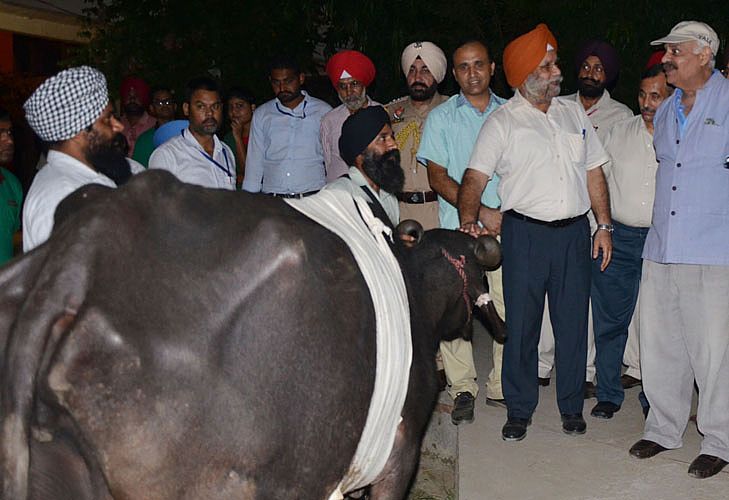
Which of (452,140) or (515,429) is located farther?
(452,140)

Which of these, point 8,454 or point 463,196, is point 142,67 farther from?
point 8,454

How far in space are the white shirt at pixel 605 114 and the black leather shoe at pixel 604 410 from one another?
6.27ft

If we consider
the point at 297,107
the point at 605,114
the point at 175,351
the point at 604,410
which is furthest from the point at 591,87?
the point at 175,351

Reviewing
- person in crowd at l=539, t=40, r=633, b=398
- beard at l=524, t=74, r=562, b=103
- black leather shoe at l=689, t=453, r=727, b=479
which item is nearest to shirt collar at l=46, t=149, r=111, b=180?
beard at l=524, t=74, r=562, b=103

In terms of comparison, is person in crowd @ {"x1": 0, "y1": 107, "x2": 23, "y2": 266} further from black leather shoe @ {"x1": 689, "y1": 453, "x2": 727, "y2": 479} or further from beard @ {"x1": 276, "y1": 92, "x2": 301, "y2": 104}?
black leather shoe @ {"x1": 689, "y1": 453, "x2": 727, "y2": 479}

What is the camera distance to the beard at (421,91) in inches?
278

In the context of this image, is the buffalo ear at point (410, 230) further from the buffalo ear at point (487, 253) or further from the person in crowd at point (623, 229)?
the person in crowd at point (623, 229)

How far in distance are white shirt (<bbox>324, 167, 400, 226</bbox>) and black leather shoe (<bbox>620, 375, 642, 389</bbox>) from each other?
2.80 meters

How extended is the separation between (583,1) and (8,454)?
9742 mm

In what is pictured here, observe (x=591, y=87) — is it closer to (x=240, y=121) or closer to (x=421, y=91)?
(x=421, y=91)

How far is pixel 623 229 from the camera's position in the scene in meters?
6.63

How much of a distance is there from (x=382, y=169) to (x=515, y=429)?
7.20 feet

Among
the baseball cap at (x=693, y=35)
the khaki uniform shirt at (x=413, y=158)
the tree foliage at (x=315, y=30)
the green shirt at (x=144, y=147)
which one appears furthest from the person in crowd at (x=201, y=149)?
the tree foliage at (x=315, y=30)

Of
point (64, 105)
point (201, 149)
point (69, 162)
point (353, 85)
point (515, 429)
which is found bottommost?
point (515, 429)
